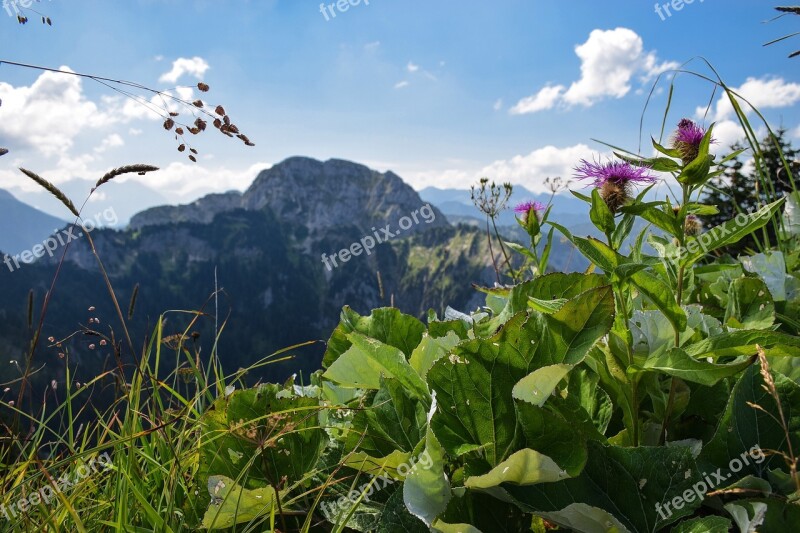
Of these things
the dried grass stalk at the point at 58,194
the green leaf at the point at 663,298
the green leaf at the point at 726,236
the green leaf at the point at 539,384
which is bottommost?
the green leaf at the point at 539,384

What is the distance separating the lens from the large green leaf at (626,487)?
46.1 inches

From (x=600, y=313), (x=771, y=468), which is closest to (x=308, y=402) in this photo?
(x=600, y=313)

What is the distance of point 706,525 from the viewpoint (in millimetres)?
1072

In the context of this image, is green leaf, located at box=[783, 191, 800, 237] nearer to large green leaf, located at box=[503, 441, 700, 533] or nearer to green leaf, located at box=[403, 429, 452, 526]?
large green leaf, located at box=[503, 441, 700, 533]

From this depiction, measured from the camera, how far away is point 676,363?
48.8 inches

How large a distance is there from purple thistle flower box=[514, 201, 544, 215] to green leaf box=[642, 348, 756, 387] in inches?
67.5

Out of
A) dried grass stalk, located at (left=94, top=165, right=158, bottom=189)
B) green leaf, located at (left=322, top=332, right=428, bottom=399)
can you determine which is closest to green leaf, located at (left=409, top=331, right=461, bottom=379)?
green leaf, located at (left=322, top=332, right=428, bottom=399)

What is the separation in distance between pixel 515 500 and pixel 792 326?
1.60m

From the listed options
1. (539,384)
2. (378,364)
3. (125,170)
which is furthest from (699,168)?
(125,170)

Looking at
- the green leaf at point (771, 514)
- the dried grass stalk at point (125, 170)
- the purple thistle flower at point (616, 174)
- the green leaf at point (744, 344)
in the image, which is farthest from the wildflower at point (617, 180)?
the dried grass stalk at point (125, 170)

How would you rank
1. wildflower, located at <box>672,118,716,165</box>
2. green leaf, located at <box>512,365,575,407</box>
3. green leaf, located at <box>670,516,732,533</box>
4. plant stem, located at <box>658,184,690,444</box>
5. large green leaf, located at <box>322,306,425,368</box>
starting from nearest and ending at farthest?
green leaf, located at <box>670,516,732,533</box> → green leaf, located at <box>512,365,575,407</box> → plant stem, located at <box>658,184,690,444</box> → wildflower, located at <box>672,118,716,165</box> → large green leaf, located at <box>322,306,425,368</box>

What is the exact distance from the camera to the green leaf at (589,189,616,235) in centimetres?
141

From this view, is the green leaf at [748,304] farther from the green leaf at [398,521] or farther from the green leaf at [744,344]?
the green leaf at [398,521]

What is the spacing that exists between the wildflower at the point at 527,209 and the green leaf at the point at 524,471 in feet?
6.23
